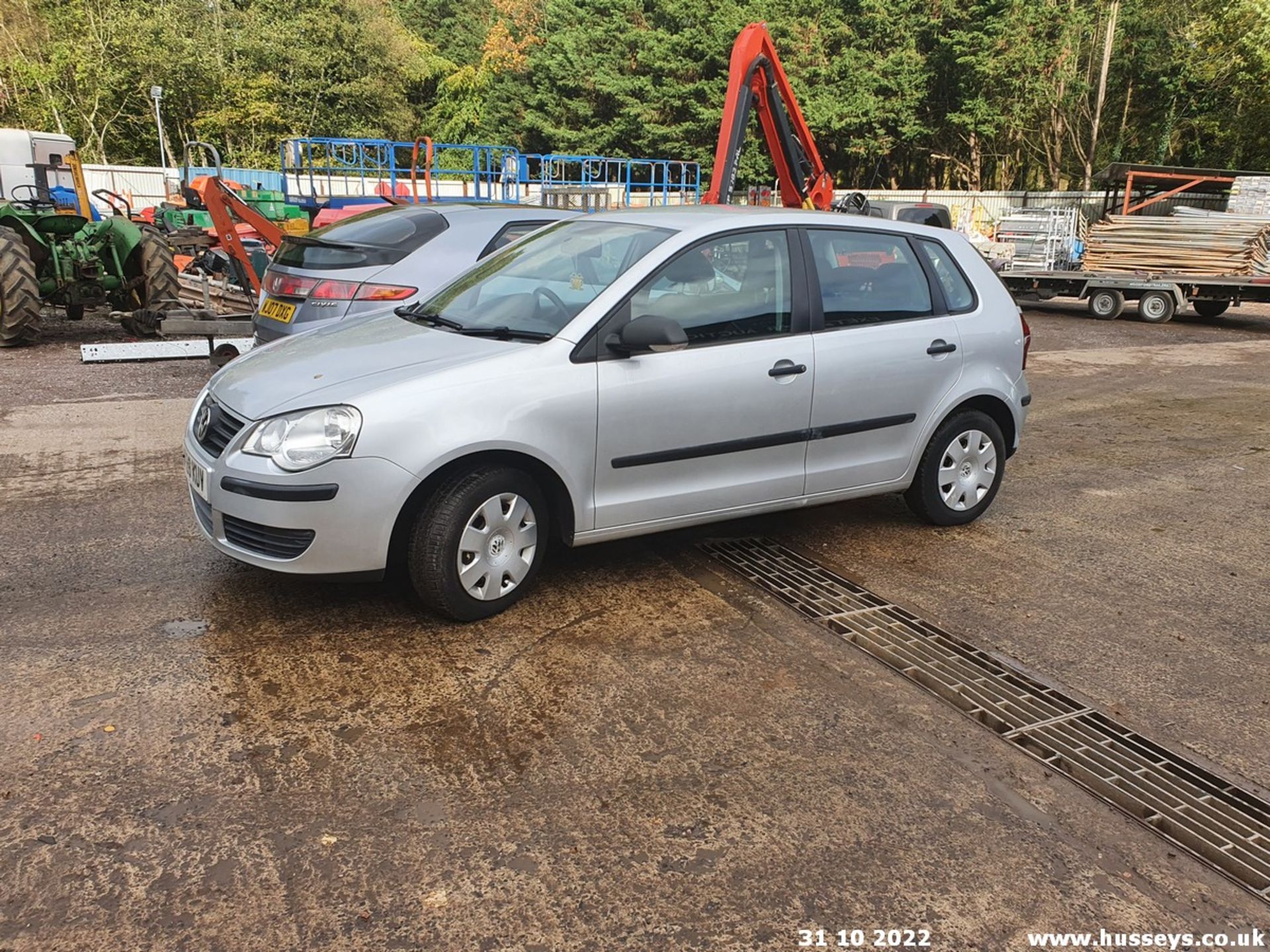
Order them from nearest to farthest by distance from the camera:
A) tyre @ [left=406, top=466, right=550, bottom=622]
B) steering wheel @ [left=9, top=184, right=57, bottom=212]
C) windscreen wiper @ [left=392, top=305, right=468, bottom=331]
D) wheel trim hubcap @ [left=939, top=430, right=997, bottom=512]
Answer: tyre @ [left=406, top=466, right=550, bottom=622] → windscreen wiper @ [left=392, top=305, right=468, bottom=331] → wheel trim hubcap @ [left=939, top=430, right=997, bottom=512] → steering wheel @ [left=9, top=184, right=57, bottom=212]

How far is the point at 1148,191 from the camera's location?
68.1 feet

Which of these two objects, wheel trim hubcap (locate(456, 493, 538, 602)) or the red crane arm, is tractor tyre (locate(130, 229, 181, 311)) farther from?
wheel trim hubcap (locate(456, 493, 538, 602))

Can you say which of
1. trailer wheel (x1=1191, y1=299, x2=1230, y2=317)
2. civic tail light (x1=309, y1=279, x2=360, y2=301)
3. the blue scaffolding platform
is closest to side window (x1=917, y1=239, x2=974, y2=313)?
civic tail light (x1=309, y1=279, x2=360, y2=301)

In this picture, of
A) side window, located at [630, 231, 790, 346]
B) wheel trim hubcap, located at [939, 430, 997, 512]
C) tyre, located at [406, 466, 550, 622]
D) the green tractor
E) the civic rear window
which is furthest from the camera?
the green tractor

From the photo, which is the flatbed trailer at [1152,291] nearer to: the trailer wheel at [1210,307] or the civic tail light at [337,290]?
the trailer wheel at [1210,307]

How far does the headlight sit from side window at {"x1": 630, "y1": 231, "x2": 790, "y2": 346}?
51.4 inches

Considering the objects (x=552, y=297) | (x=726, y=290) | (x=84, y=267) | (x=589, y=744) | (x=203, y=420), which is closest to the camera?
(x=589, y=744)

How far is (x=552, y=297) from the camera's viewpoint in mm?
4414

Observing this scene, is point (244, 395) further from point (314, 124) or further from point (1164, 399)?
point (314, 124)

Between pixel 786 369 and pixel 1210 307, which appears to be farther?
pixel 1210 307

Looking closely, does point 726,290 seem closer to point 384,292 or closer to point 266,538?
point 266,538

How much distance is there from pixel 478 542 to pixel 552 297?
119 centimetres

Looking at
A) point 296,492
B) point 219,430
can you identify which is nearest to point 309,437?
point 296,492

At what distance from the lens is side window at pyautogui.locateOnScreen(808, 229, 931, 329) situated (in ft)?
15.8
